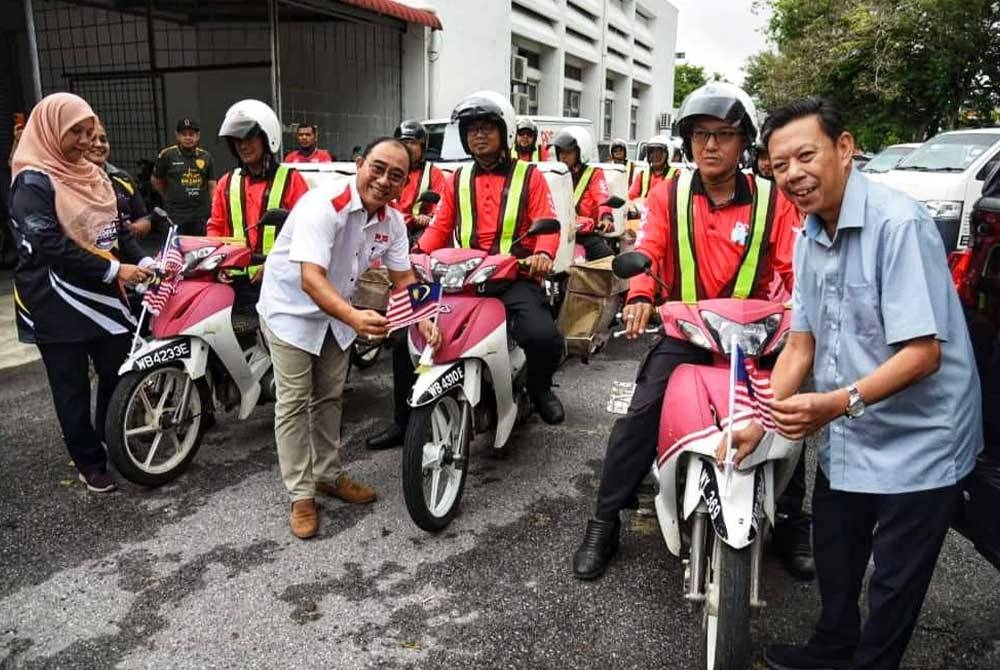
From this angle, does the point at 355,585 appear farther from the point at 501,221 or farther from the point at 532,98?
the point at 532,98

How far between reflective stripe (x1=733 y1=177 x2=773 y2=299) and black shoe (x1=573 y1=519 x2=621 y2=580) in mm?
1037

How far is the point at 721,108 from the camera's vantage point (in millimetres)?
2840

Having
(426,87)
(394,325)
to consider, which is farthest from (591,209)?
(426,87)

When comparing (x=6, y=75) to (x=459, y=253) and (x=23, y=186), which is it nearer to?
(x=23, y=186)

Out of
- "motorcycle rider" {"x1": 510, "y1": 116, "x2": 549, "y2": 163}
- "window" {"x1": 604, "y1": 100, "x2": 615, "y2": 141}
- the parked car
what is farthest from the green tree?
"motorcycle rider" {"x1": 510, "y1": 116, "x2": 549, "y2": 163}

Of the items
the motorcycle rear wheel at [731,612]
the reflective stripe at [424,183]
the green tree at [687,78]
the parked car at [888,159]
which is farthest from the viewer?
the green tree at [687,78]

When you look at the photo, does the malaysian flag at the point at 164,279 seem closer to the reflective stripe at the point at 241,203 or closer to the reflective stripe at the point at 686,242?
the reflective stripe at the point at 241,203

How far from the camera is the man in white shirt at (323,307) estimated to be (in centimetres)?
322

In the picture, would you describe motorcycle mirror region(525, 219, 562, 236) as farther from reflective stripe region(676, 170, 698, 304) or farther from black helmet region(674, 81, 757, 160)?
black helmet region(674, 81, 757, 160)

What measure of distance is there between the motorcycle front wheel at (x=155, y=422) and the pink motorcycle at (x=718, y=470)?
241 cm

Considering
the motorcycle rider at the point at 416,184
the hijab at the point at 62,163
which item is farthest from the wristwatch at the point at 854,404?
the motorcycle rider at the point at 416,184

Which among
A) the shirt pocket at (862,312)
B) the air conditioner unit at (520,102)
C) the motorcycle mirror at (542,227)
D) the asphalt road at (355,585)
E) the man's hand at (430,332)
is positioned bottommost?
the asphalt road at (355,585)

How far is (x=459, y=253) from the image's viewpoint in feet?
12.8

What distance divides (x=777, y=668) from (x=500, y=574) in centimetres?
112
